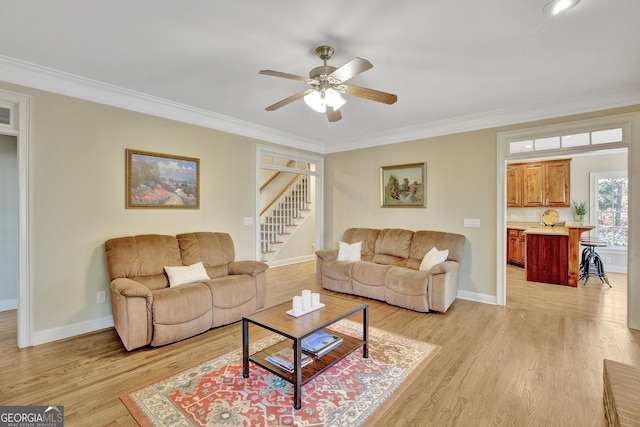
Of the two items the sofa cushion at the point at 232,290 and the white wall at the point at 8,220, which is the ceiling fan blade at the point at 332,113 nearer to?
the sofa cushion at the point at 232,290

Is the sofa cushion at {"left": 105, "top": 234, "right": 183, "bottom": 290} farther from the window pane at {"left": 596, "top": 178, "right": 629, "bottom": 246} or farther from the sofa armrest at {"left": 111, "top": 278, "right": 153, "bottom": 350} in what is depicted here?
the window pane at {"left": 596, "top": 178, "right": 629, "bottom": 246}

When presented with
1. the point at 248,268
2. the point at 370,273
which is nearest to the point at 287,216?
the point at 370,273

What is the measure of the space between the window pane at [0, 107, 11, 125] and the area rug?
274cm

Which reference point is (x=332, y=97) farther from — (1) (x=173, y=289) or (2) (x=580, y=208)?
(2) (x=580, y=208)

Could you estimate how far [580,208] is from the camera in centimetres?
611

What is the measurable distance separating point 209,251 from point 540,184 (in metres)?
6.80

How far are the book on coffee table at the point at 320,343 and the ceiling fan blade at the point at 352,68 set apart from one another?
2062 millimetres

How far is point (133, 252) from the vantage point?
3215 millimetres

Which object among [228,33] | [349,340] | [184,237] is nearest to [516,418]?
[349,340]

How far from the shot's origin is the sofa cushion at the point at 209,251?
3672 mm

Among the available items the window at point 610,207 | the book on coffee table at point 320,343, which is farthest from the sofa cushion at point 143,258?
the window at point 610,207

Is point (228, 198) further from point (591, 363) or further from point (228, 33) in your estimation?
point (591, 363)

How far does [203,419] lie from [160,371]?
0.80 m

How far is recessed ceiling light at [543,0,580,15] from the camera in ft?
6.16
